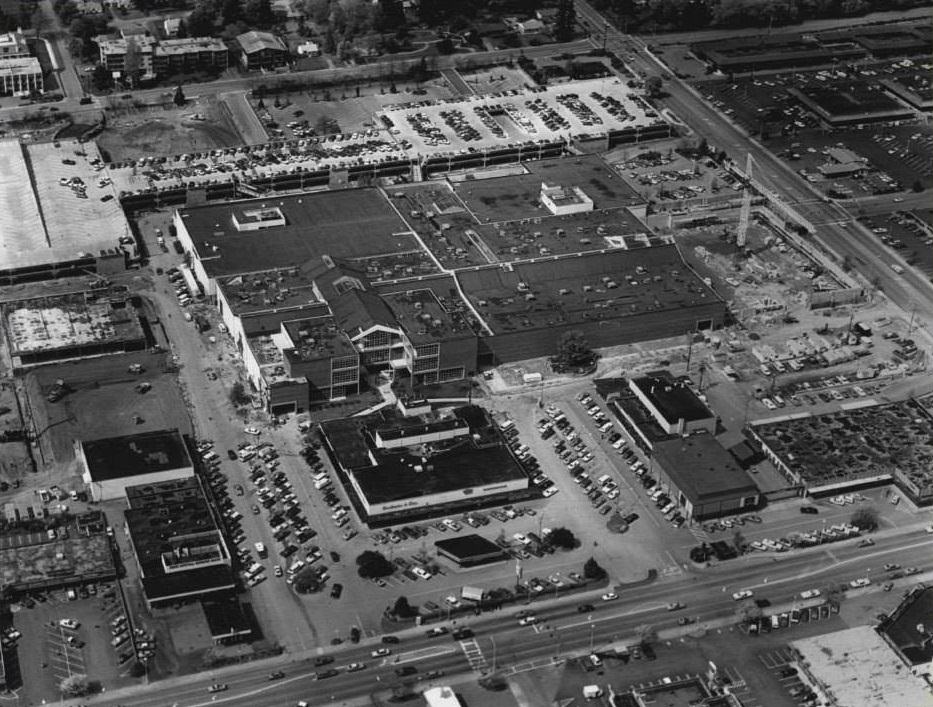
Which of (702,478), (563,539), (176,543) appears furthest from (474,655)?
(702,478)

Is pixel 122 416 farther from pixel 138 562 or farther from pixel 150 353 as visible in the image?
pixel 138 562

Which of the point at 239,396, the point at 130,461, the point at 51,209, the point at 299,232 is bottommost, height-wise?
the point at 130,461

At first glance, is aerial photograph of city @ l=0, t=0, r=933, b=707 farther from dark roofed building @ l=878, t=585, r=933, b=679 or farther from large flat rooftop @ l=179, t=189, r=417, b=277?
large flat rooftop @ l=179, t=189, r=417, b=277

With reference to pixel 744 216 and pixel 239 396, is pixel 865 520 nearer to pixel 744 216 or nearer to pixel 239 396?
pixel 744 216

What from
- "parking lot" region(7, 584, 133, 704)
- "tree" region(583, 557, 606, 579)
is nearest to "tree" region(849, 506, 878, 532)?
"tree" region(583, 557, 606, 579)

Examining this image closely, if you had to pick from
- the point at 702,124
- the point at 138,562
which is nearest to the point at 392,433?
the point at 138,562

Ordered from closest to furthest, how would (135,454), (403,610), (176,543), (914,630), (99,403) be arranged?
(914,630) → (403,610) → (176,543) → (135,454) → (99,403)
